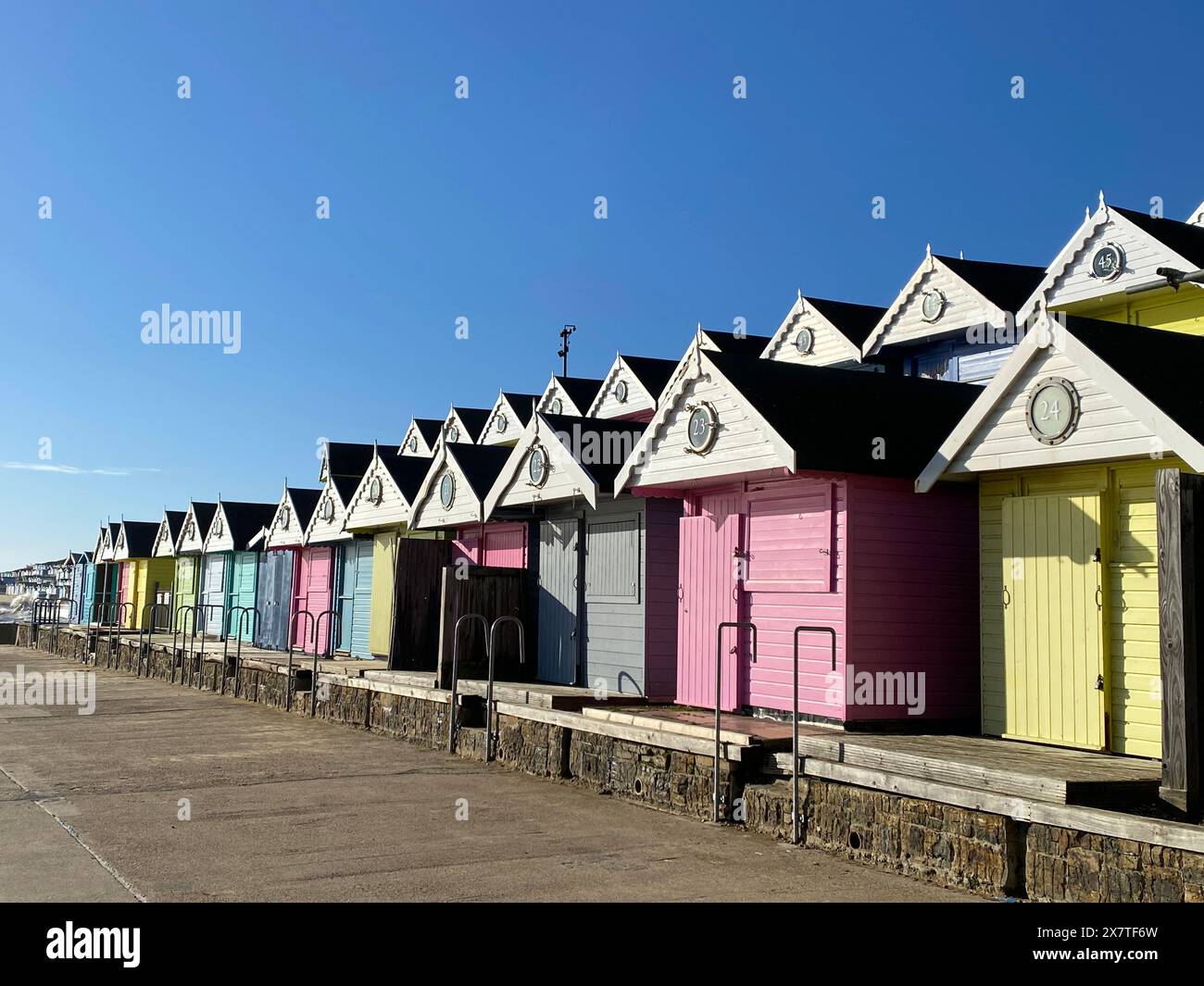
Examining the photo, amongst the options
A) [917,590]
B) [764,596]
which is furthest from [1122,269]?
[764,596]

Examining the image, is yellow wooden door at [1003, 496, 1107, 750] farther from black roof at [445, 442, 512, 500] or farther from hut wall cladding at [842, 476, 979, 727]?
black roof at [445, 442, 512, 500]

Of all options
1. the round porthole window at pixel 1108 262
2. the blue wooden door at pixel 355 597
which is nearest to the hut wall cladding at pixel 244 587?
the blue wooden door at pixel 355 597

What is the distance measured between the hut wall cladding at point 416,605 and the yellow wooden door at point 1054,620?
412 inches

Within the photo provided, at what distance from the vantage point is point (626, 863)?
8000 mm

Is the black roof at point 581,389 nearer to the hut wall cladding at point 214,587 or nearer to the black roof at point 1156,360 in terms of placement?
the hut wall cladding at point 214,587

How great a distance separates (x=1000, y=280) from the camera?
19062mm

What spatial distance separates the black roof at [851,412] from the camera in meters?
10.5

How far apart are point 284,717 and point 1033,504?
42.4 ft

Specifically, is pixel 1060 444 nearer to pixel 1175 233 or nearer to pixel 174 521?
pixel 1175 233

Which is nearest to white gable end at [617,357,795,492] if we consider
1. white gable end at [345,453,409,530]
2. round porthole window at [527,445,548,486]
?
round porthole window at [527,445,548,486]

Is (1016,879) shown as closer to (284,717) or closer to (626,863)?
(626,863)

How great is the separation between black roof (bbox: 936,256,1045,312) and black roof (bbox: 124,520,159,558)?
29.4 metres

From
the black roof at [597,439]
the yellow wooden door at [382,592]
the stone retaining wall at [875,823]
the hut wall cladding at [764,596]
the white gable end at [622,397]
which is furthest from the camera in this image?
the white gable end at [622,397]

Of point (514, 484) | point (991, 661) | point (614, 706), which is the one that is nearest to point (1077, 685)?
point (991, 661)
